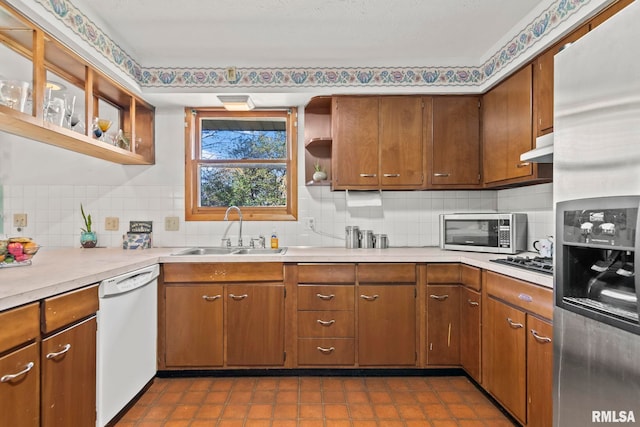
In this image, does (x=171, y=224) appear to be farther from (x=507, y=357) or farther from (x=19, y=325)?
(x=507, y=357)

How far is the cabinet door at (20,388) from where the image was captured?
46.3 inches

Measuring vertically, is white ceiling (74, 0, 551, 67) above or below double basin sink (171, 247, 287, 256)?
above

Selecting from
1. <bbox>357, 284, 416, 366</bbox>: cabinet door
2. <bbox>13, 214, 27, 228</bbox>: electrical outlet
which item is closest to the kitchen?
<bbox>13, 214, 27, 228</bbox>: electrical outlet

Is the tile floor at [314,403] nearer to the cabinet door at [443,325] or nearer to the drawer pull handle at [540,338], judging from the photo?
the cabinet door at [443,325]

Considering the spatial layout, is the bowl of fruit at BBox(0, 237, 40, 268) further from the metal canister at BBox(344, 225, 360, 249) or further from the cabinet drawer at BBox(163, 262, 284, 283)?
the metal canister at BBox(344, 225, 360, 249)

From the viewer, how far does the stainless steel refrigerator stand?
3.39 ft

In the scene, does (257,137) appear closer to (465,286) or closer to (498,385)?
(465,286)

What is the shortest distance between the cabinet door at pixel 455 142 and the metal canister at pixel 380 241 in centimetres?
60

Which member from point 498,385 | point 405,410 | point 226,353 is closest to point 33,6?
point 226,353

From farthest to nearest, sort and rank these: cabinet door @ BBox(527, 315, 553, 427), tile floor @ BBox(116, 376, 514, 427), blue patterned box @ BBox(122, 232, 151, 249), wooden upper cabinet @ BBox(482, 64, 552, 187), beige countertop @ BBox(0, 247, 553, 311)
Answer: blue patterned box @ BBox(122, 232, 151, 249) → wooden upper cabinet @ BBox(482, 64, 552, 187) → tile floor @ BBox(116, 376, 514, 427) → cabinet door @ BBox(527, 315, 553, 427) → beige countertop @ BBox(0, 247, 553, 311)

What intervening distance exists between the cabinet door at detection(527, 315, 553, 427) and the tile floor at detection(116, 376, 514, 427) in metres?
0.32

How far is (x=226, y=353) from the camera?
7.98 feet

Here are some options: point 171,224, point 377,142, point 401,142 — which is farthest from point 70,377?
point 401,142

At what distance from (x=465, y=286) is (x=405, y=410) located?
88 cm
